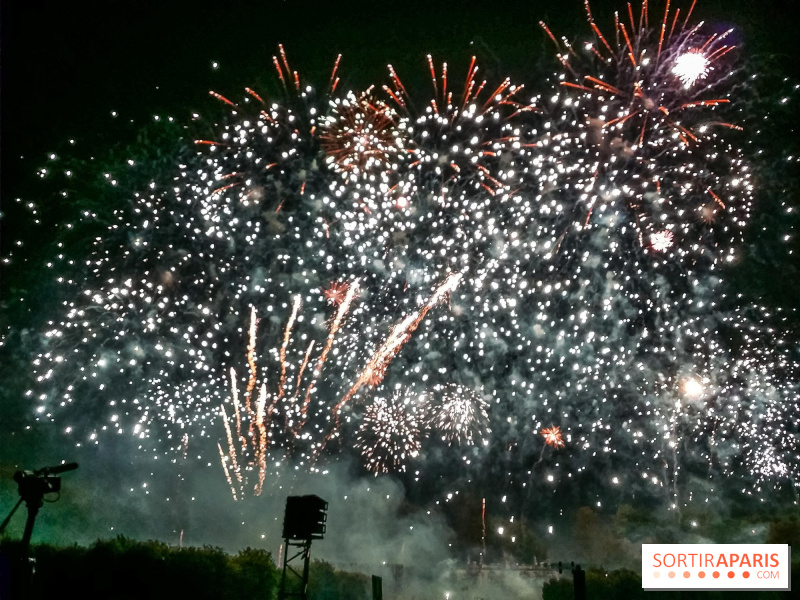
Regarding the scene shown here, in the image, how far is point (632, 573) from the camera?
29.2 metres

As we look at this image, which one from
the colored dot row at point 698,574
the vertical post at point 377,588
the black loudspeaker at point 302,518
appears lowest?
the vertical post at point 377,588

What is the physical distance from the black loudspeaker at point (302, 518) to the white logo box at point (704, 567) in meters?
6.89

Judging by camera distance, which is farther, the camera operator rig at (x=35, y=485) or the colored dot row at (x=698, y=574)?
the colored dot row at (x=698, y=574)

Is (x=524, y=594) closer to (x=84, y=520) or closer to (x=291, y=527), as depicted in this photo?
(x=84, y=520)

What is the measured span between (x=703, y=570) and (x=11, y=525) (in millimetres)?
25069

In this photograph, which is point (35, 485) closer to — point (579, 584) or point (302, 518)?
point (302, 518)

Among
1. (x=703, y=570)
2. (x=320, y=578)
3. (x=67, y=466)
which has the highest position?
(x=67, y=466)

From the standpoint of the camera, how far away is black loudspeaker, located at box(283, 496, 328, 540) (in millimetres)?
12289

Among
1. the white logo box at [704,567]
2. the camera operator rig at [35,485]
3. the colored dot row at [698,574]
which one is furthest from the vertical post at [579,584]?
the camera operator rig at [35,485]

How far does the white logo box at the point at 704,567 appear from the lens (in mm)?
11734

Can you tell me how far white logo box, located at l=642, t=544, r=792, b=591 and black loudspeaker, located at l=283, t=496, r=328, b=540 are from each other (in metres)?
6.89

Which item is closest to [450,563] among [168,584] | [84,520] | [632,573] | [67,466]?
[632,573]

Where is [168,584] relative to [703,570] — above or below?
below

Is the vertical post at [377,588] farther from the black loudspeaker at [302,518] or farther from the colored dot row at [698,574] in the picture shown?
the colored dot row at [698,574]
